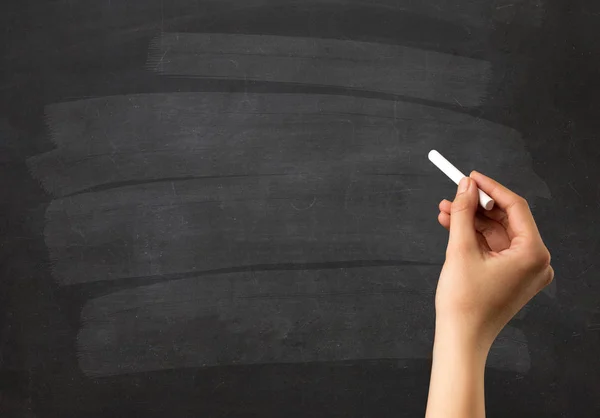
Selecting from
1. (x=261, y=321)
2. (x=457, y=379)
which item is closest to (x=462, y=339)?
(x=457, y=379)

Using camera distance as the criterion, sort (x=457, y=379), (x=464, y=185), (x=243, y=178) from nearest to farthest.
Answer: (x=457, y=379) < (x=464, y=185) < (x=243, y=178)

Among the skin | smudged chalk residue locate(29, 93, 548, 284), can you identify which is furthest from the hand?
smudged chalk residue locate(29, 93, 548, 284)

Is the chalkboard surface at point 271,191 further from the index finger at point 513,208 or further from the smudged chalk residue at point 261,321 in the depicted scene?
the index finger at point 513,208

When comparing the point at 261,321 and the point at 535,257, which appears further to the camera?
the point at 261,321

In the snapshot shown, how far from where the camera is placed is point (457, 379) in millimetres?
440

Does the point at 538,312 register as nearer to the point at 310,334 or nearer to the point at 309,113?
the point at 310,334

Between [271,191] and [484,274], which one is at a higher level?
[484,274]

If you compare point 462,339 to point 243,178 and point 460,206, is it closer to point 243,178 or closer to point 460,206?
point 460,206

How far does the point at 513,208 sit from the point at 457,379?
0.55 ft

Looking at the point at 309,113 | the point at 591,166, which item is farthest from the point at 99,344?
the point at 591,166

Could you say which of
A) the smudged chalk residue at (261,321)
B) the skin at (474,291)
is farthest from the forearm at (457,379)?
the smudged chalk residue at (261,321)

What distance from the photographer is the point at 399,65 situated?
932mm

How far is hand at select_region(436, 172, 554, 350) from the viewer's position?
0.49 metres

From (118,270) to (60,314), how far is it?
0.11 meters
